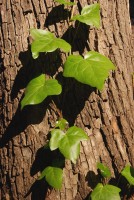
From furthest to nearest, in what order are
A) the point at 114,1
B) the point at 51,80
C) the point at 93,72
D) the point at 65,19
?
the point at 114,1
the point at 65,19
the point at 51,80
the point at 93,72

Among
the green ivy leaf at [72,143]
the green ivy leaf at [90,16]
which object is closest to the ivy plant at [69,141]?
the green ivy leaf at [72,143]

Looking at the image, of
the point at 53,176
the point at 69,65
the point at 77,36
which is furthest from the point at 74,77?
the point at 53,176

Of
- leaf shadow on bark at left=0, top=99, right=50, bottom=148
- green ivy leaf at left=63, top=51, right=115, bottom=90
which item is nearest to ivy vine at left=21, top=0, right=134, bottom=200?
green ivy leaf at left=63, top=51, right=115, bottom=90

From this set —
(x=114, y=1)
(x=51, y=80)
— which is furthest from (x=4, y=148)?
(x=114, y=1)

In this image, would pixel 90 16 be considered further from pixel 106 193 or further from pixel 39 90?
pixel 106 193

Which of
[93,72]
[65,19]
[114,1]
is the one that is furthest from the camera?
[114,1]

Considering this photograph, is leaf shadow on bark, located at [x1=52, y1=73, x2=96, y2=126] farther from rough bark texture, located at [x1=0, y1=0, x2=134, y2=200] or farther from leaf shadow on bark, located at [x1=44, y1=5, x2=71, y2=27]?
leaf shadow on bark, located at [x1=44, y1=5, x2=71, y2=27]

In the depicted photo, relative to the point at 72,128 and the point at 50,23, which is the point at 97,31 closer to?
the point at 50,23
